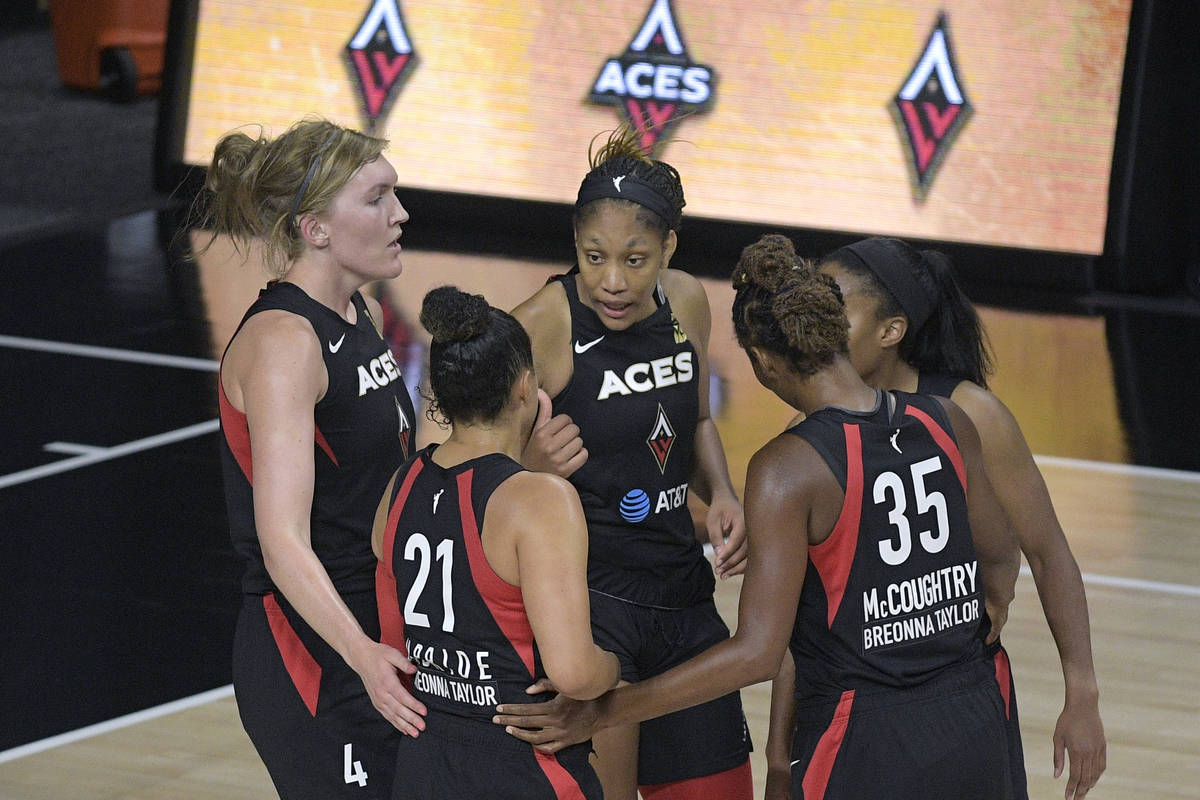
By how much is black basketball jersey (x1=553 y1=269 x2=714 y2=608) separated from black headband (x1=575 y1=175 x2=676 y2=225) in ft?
0.80

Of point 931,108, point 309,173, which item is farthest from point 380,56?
point 309,173

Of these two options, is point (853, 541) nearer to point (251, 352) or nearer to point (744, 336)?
point (744, 336)

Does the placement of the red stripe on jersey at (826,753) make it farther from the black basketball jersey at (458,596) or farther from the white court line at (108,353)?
the white court line at (108,353)

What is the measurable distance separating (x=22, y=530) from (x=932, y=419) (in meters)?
4.70

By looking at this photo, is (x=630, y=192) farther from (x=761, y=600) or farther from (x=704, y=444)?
(x=761, y=600)

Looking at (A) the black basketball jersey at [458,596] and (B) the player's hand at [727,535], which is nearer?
(A) the black basketball jersey at [458,596]

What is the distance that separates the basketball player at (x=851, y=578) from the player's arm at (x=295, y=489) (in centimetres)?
30

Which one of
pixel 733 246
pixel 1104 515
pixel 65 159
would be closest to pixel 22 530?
pixel 1104 515

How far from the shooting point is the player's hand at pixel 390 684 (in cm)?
303

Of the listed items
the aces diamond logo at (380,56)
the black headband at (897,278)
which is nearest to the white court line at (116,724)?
the black headband at (897,278)

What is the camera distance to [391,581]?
3.10 meters

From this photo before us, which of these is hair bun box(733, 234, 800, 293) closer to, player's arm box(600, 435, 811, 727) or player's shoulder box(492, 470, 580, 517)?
player's arm box(600, 435, 811, 727)

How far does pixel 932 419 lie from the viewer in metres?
3.07

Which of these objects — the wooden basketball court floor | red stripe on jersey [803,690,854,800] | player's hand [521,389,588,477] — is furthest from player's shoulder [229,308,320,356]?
the wooden basketball court floor
